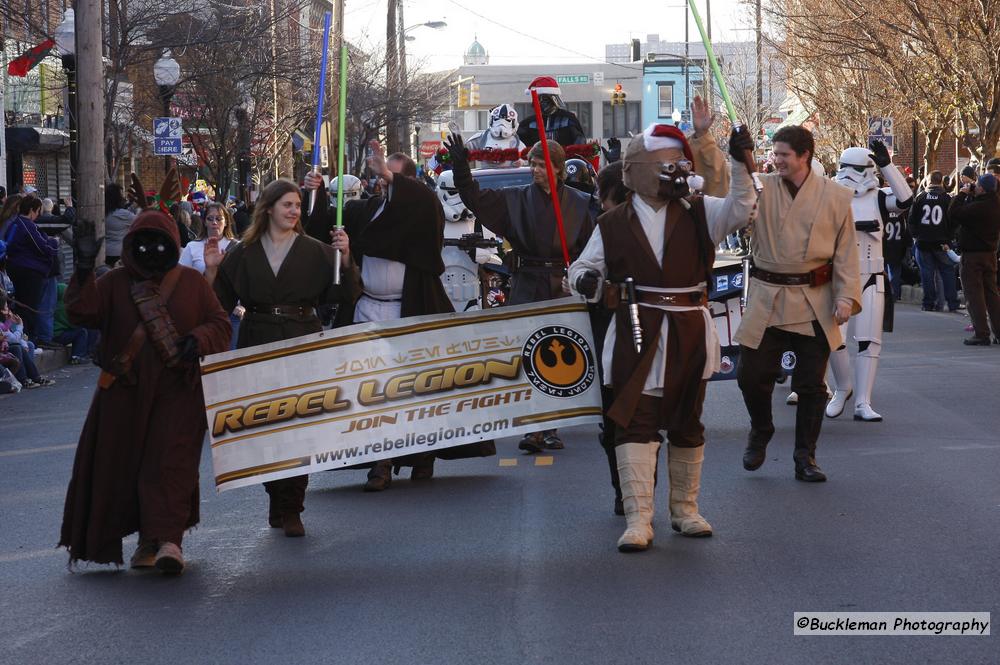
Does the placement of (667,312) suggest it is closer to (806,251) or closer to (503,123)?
(806,251)

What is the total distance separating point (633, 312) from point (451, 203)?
618cm

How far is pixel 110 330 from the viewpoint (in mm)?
6852

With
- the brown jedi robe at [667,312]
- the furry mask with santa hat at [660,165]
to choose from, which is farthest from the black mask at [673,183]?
the brown jedi robe at [667,312]

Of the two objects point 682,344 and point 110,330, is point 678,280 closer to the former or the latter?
point 682,344

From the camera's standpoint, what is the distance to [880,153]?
1027 centimetres

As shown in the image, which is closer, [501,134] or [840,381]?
[840,381]

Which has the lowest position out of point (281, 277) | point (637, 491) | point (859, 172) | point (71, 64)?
point (637, 491)

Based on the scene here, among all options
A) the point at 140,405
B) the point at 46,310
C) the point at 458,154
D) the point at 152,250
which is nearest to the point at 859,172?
the point at 458,154

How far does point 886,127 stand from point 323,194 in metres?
17.4

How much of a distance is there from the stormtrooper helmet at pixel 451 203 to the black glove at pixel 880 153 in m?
3.69

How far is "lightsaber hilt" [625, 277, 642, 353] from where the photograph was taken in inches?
275

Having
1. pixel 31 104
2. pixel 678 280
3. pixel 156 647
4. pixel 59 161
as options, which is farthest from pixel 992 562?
pixel 59 161

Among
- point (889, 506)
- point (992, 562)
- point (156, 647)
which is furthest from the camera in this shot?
point (889, 506)

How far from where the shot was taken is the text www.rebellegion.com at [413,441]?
7.19m
